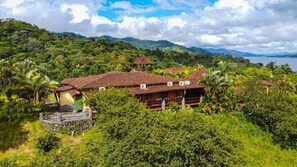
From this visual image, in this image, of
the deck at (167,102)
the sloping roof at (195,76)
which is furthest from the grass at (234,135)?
the sloping roof at (195,76)

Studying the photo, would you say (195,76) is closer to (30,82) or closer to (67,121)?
(67,121)

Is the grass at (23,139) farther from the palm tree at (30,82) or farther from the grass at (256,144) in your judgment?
the grass at (256,144)

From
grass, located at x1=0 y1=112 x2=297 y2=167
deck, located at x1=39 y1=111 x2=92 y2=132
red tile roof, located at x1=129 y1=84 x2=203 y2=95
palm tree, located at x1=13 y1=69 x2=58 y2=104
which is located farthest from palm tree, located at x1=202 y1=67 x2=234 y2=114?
palm tree, located at x1=13 y1=69 x2=58 y2=104

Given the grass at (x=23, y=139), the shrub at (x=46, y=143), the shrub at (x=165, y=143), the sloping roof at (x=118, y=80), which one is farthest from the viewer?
the sloping roof at (x=118, y=80)

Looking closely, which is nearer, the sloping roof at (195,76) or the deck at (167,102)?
the deck at (167,102)

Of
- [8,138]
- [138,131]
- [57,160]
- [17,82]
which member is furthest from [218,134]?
[17,82]

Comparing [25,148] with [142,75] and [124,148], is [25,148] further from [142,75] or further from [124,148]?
[142,75]

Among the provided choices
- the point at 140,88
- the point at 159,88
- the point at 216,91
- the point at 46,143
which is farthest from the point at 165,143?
the point at 216,91
